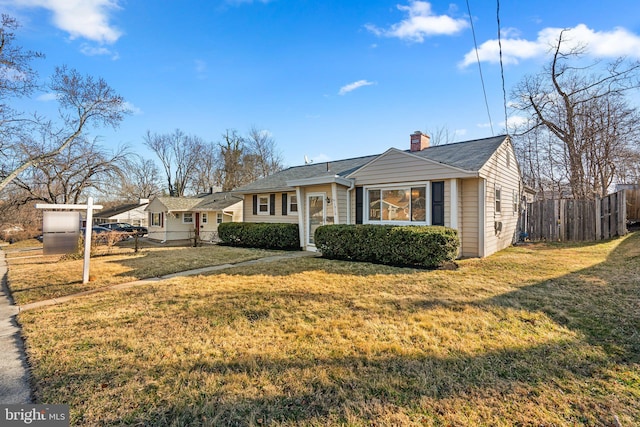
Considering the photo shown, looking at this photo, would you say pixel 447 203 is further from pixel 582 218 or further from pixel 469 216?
pixel 582 218

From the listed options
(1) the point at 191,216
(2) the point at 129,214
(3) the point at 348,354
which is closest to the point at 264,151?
(1) the point at 191,216

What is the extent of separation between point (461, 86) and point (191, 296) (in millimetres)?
11056

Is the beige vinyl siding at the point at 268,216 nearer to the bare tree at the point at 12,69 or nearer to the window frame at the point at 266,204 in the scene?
the window frame at the point at 266,204

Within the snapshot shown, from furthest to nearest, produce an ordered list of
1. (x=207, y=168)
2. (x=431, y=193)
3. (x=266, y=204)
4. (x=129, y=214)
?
(x=207, y=168)
(x=129, y=214)
(x=266, y=204)
(x=431, y=193)

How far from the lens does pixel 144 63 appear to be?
485 inches

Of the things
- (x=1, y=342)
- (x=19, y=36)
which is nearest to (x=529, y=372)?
(x=1, y=342)

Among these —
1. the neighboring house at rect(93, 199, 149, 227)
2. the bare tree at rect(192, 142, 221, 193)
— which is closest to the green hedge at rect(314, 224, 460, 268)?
the bare tree at rect(192, 142, 221, 193)

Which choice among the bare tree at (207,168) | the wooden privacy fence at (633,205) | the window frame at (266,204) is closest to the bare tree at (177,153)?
the bare tree at (207,168)

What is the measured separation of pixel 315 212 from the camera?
11969mm

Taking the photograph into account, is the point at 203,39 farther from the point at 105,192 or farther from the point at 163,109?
the point at 105,192

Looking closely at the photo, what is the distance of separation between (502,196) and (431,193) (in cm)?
362

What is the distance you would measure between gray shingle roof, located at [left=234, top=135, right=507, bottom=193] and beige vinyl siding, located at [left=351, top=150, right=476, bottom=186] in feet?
1.90

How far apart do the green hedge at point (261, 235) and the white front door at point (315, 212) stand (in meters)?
0.83

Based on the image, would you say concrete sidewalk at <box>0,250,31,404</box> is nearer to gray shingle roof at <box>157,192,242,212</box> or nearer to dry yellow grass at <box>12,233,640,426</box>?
dry yellow grass at <box>12,233,640,426</box>
